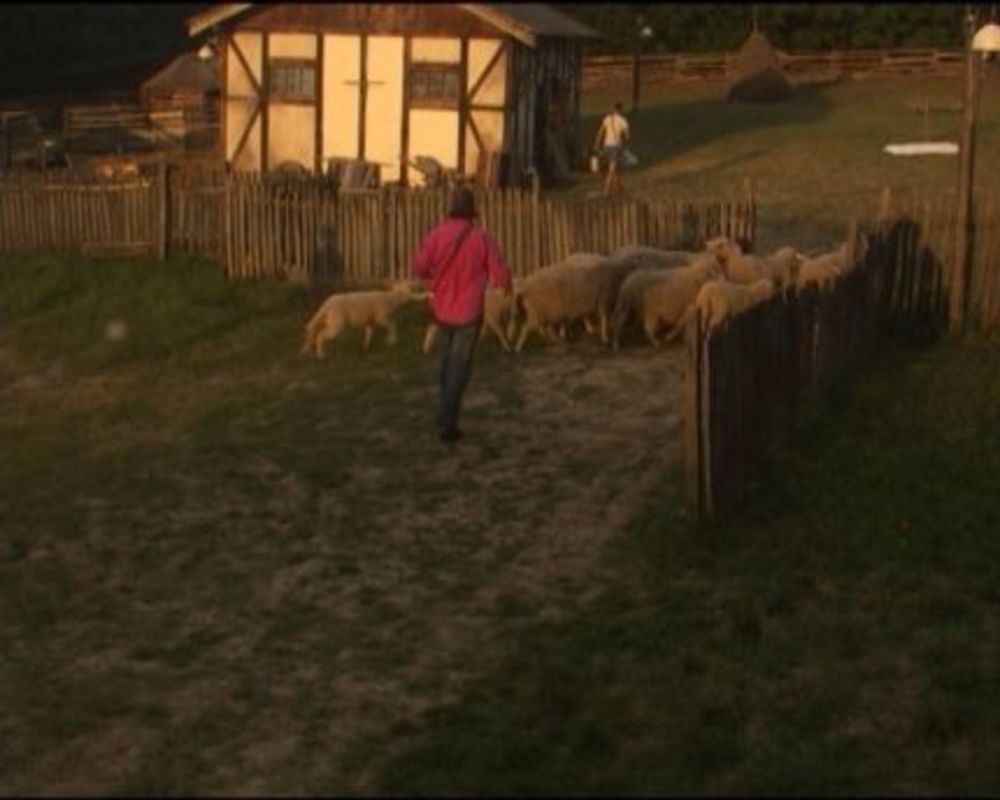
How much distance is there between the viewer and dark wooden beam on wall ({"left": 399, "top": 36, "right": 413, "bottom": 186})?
28.2 metres

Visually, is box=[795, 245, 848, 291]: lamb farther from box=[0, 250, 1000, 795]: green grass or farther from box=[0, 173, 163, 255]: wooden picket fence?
box=[0, 173, 163, 255]: wooden picket fence

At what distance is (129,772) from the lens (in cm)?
685

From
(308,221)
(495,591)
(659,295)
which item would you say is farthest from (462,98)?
(495,591)

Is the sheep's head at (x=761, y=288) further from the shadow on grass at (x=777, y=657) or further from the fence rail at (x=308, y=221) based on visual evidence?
the fence rail at (x=308, y=221)

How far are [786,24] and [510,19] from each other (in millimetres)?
35876

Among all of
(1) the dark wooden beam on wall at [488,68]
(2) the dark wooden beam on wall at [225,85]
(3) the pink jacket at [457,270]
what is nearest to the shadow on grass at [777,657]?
(3) the pink jacket at [457,270]

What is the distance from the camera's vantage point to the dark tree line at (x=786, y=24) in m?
58.8

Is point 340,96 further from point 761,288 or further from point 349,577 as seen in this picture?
point 349,577

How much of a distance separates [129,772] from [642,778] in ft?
6.66

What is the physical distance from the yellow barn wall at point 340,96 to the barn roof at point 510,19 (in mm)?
1630

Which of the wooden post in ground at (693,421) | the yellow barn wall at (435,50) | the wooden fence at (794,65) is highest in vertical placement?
the wooden fence at (794,65)

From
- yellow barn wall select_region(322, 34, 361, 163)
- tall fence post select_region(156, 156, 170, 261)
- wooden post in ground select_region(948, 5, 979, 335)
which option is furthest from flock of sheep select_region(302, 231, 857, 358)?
yellow barn wall select_region(322, 34, 361, 163)

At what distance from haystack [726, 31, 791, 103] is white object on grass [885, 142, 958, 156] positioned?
693 inches

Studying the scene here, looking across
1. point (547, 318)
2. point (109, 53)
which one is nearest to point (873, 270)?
point (547, 318)
